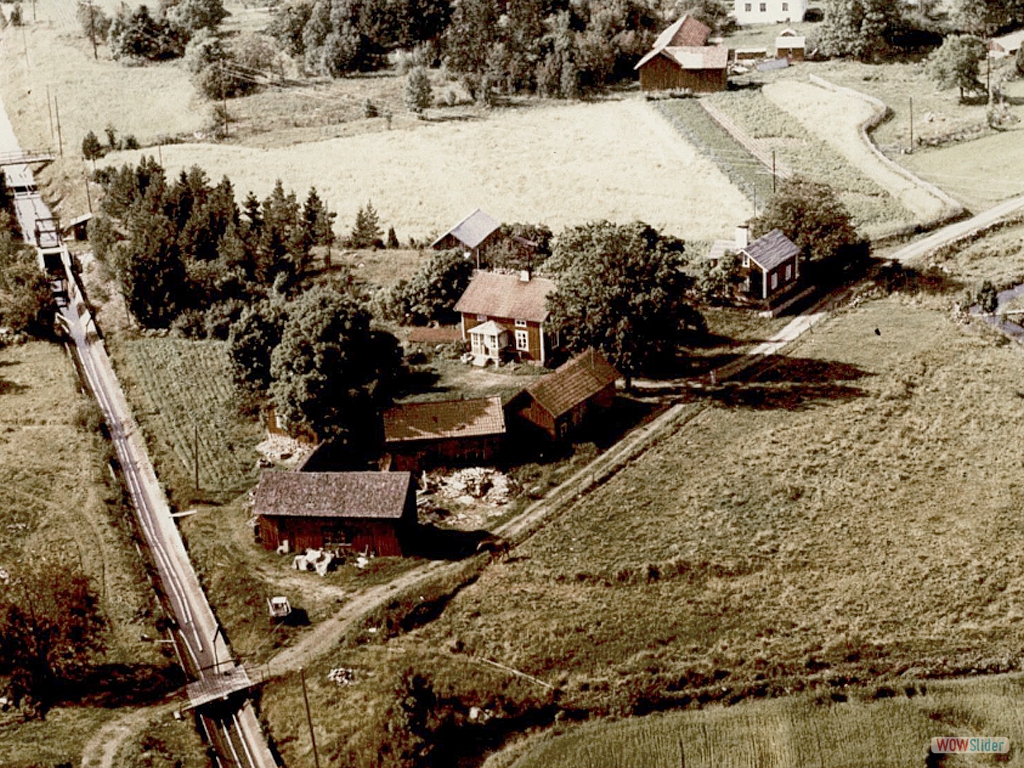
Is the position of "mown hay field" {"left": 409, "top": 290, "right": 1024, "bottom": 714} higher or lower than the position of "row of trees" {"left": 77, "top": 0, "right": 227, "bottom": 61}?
lower

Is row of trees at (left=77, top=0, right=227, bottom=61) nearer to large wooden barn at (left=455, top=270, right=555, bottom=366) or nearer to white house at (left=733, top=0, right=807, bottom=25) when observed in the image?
white house at (left=733, top=0, right=807, bottom=25)

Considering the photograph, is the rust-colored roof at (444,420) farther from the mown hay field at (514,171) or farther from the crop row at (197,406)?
the mown hay field at (514,171)

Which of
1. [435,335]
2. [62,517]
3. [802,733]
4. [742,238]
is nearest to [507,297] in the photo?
[435,335]

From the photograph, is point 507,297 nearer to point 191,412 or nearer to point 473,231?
point 473,231

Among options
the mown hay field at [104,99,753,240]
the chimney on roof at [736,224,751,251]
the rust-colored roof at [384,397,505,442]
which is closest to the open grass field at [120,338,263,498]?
the rust-colored roof at [384,397,505,442]

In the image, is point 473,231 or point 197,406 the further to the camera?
point 473,231

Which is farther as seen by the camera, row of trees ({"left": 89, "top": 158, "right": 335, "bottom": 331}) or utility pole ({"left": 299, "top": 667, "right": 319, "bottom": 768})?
row of trees ({"left": 89, "top": 158, "right": 335, "bottom": 331})

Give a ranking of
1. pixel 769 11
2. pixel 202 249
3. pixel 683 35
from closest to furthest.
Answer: pixel 202 249, pixel 683 35, pixel 769 11
